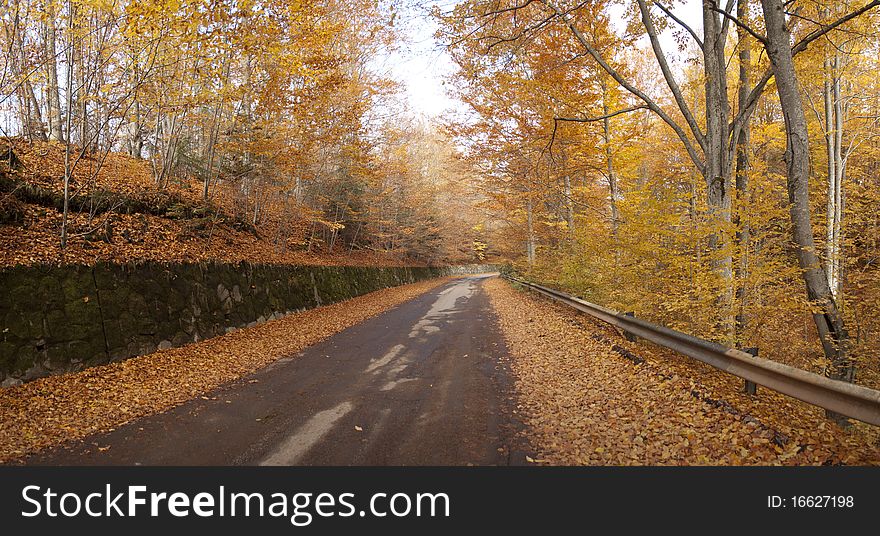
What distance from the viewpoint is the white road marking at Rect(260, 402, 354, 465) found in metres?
3.40

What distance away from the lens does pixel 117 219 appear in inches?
335

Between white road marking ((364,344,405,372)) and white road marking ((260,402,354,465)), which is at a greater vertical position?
white road marking ((260,402,354,465))

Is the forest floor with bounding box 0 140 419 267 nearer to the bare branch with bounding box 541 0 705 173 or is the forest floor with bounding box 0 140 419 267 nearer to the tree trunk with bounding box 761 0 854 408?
the bare branch with bounding box 541 0 705 173

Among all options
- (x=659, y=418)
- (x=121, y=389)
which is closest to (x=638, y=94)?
(x=659, y=418)

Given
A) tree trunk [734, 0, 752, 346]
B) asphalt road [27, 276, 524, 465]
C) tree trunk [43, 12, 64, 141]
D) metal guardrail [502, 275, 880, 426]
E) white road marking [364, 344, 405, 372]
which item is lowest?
white road marking [364, 344, 405, 372]

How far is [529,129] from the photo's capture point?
526 inches

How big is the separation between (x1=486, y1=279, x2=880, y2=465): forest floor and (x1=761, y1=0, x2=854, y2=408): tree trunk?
0.91m

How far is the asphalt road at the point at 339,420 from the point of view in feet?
11.4

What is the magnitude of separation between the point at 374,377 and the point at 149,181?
10.2 metres

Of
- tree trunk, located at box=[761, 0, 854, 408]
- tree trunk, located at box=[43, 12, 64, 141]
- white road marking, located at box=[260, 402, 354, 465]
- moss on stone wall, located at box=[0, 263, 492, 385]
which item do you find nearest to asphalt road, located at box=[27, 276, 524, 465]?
white road marking, located at box=[260, 402, 354, 465]

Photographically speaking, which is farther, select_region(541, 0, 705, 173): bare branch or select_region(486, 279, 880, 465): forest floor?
select_region(541, 0, 705, 173): bare branch

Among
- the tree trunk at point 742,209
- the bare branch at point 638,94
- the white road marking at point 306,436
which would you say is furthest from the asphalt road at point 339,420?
the bare branch at point 638,94

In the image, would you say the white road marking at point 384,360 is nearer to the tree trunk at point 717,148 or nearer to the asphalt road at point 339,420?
the asphalt road at point 339,420

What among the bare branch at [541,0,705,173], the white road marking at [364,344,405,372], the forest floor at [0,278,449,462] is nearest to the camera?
the forest floor at [0,278,449,462]
